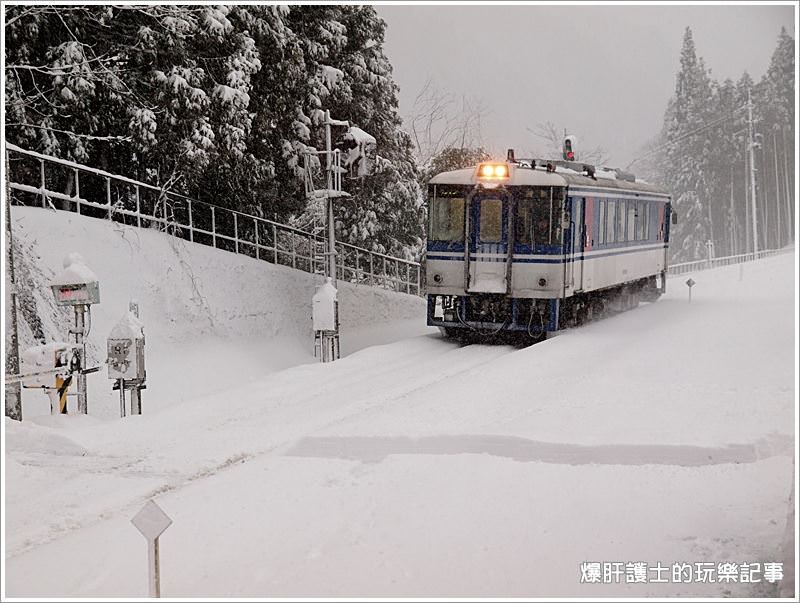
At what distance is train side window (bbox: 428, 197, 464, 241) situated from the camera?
→ 1509 cm

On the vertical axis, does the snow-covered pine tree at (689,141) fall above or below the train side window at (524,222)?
above

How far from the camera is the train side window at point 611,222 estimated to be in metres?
17.2

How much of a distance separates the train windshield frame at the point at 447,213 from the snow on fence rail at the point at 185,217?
19.2 ft

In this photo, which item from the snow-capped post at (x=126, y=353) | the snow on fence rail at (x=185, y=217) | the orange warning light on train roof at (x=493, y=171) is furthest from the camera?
the snow on fence rail at (x=185, y=217)

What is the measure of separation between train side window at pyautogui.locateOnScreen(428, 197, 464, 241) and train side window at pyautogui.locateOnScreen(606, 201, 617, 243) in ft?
11.4

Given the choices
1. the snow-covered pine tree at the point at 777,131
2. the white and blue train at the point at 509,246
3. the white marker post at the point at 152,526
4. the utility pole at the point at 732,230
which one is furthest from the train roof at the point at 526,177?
the utility pole at the point at 732,230

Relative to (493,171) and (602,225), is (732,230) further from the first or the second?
(493,171)

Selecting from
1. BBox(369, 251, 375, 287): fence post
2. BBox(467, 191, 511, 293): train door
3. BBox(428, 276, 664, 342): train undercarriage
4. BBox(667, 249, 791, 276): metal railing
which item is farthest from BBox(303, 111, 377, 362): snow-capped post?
BBox(667, 249, 791, 276): metal railing

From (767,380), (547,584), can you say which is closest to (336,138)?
(767,380)

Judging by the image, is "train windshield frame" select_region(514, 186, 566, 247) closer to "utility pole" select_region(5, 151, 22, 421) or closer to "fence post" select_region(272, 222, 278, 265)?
"utility pole" select_region(5, 151, 22, 421)

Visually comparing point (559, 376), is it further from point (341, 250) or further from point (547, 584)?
point (341, 250)

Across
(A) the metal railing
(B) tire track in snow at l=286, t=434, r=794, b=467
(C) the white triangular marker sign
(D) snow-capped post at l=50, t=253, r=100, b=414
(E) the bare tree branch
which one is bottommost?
(B) tire track in snow at l=286, t=434, r=794, b=467

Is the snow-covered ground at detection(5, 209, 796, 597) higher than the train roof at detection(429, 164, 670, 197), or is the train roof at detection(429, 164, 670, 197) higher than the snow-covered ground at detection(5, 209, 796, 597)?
the train roof at detection(429, 164, 670, 197)

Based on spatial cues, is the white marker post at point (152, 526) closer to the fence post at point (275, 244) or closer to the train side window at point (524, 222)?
the train side window at point (524, 222)
